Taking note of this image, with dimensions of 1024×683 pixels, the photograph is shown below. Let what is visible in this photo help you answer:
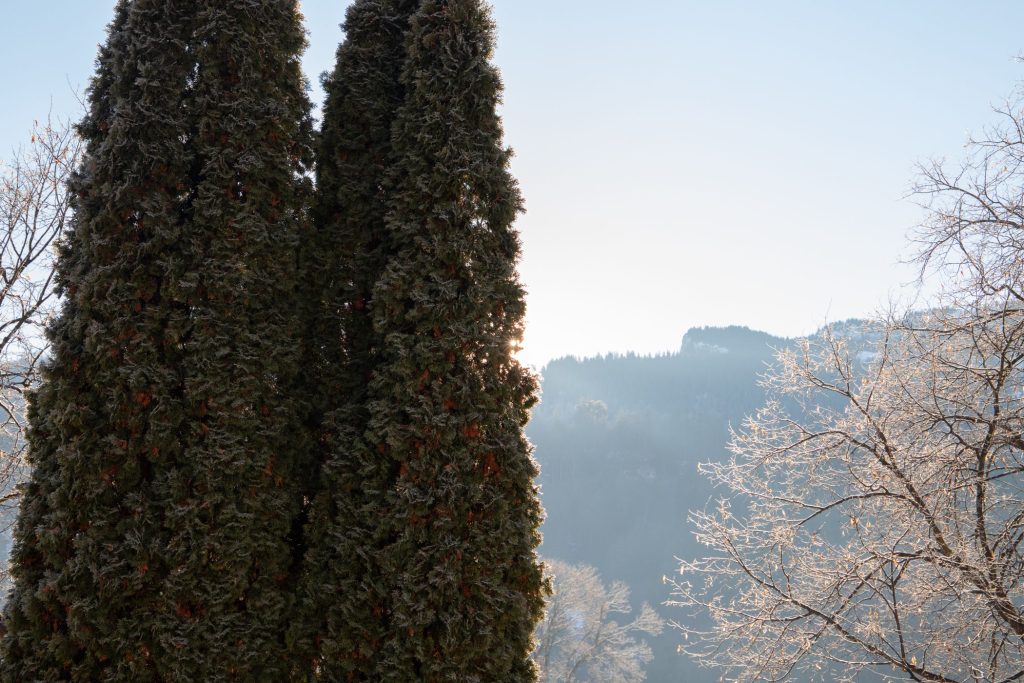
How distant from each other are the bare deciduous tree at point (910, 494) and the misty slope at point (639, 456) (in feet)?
108

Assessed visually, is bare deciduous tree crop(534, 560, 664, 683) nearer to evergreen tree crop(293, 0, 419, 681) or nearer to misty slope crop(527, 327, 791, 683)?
misty slope crop(527, 327, 791, 683)

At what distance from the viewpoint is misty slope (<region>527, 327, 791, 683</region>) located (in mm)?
51312

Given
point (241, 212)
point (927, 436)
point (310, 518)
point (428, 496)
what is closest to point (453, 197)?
point (241, 212)

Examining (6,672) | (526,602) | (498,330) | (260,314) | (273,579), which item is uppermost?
(498,330)

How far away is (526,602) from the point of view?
Result: 363 centimetres

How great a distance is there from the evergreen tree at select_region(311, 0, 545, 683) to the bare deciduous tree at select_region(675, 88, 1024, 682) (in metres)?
1.70

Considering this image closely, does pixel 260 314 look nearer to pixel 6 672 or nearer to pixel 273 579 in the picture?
pixel 273 579

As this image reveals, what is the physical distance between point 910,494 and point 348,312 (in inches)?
188

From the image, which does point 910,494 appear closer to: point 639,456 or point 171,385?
point 171,385

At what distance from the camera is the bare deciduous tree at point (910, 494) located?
4.58 metres

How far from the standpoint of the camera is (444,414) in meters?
3.65

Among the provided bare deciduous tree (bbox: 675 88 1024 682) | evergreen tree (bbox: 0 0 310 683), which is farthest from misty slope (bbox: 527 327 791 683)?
evergreen tree (bbox: 0 0 310 683)

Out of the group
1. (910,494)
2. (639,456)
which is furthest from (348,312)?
(639,456)

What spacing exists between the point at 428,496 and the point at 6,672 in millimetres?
2488
